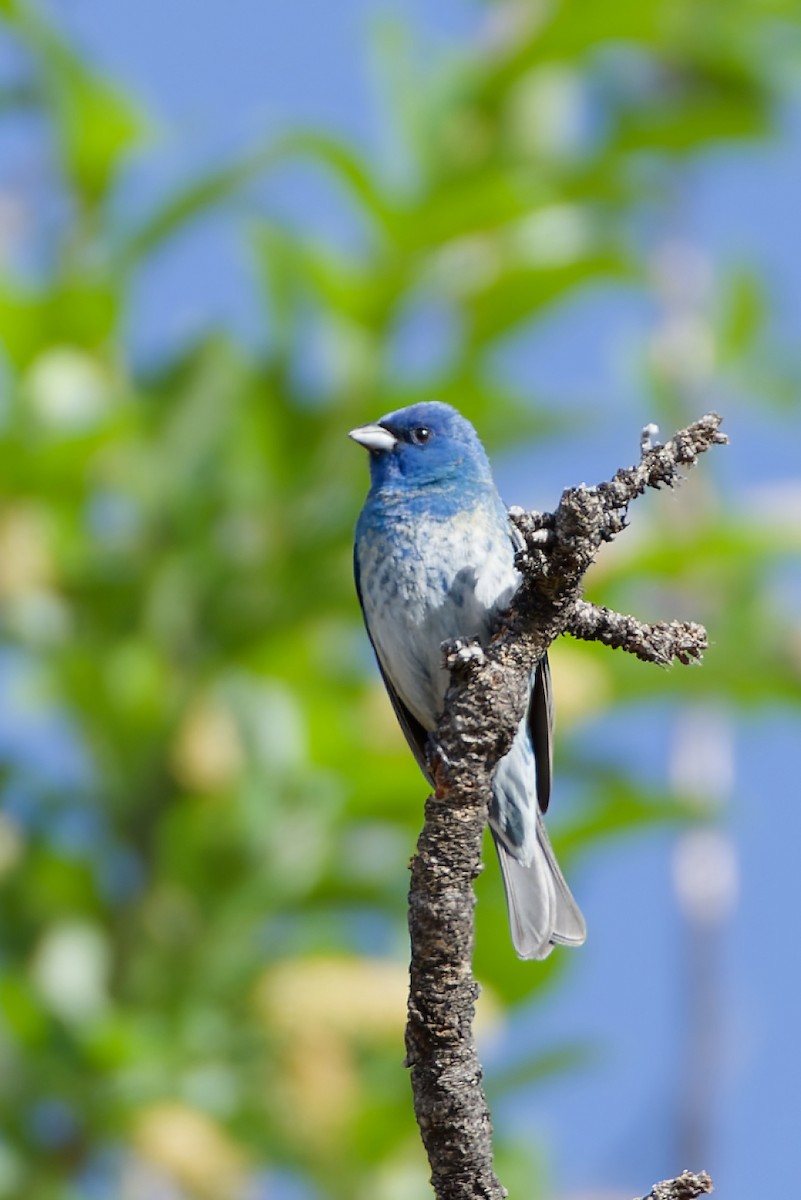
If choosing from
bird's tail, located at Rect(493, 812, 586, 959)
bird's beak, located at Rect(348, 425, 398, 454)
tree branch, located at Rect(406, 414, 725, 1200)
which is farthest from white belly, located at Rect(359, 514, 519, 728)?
tree branch, located at Rect(406, 414, 725, 1200)

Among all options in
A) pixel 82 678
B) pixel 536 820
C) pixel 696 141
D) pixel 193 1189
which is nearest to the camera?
pixel 536 820

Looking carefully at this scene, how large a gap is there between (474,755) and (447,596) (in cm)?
160

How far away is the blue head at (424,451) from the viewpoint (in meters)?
4.64

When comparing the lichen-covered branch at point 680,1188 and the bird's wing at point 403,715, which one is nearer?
the lichen-covered branch at point 680,1188

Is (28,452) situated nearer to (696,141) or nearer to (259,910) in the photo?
(259,910)

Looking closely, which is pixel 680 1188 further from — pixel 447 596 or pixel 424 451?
pixel 424 451

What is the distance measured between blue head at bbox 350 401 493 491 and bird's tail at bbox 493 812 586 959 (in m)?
0.97

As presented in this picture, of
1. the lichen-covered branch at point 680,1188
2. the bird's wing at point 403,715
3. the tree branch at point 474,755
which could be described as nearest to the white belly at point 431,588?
the bird's wing at point 403,715

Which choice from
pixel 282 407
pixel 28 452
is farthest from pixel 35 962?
pixel 282 407

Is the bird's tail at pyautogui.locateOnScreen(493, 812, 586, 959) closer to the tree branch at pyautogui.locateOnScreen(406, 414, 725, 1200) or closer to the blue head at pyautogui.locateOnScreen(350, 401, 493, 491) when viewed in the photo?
the blue head at pyautogui.locateOnScreen(350, 401, 493, 491)

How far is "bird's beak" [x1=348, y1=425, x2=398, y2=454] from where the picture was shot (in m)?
4.75

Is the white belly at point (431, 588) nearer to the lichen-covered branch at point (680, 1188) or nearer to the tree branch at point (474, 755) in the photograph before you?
the tree branch at point (474, 755)

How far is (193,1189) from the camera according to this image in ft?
16.3

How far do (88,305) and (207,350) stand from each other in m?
0.38
